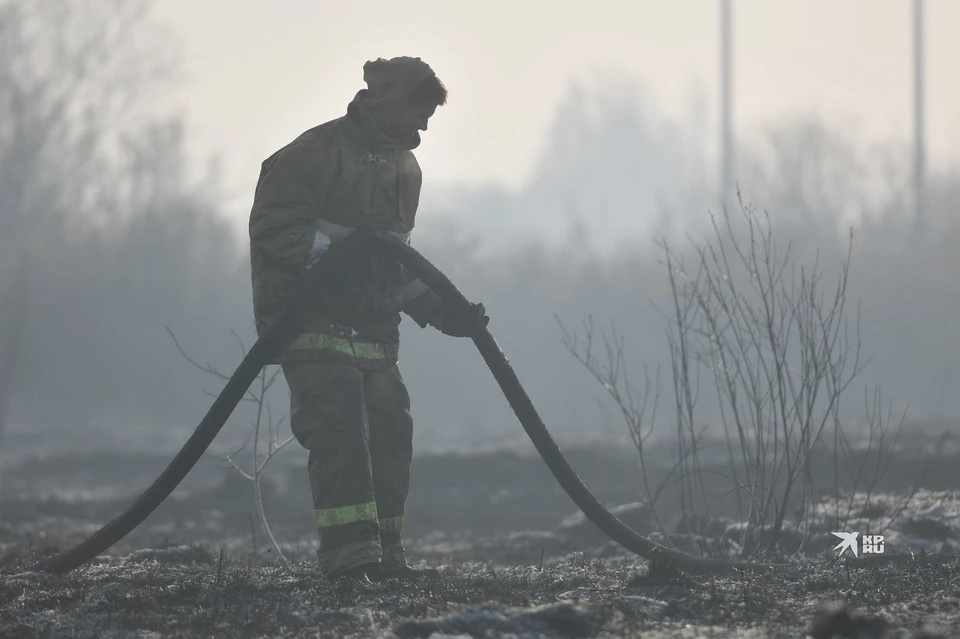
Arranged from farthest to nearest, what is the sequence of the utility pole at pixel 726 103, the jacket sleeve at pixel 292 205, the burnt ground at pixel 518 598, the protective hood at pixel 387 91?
the utility pole at pixel 726 103 < the protective hood at pixel 387 91 < the jacket sleeve at pixel 292 205 < the burnt ground at pixel 518 598

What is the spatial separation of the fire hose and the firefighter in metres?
0.07

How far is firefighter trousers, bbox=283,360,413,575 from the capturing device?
17.1 feet

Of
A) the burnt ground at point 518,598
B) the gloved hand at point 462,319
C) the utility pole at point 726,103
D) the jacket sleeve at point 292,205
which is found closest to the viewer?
the burnt ground at point 518,598

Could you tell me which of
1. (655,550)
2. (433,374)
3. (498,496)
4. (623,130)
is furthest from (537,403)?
(655,550)

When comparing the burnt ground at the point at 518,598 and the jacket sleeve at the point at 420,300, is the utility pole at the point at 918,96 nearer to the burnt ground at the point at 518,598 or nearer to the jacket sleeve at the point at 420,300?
the burnt ground at the point at 518,598

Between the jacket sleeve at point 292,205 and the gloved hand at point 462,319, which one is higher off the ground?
the jacket sleeve at point 292,205

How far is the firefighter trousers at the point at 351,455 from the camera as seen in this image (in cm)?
521

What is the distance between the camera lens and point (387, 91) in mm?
5496

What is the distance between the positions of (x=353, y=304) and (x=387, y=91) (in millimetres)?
938

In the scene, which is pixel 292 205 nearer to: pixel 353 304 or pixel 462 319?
pixel 353 304

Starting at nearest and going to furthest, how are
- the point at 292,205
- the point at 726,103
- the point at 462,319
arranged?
the point at 292,205 < the point at 462,319 < the point at 726,103

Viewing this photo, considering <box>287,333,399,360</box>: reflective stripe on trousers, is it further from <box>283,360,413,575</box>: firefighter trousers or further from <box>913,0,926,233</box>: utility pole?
<box>913,0,926,233</box>: utility pole

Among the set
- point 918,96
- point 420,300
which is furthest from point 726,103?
point 420,300

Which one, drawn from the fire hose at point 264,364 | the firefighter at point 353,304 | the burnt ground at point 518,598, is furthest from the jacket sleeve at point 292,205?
the burnt ground at point 518,598
